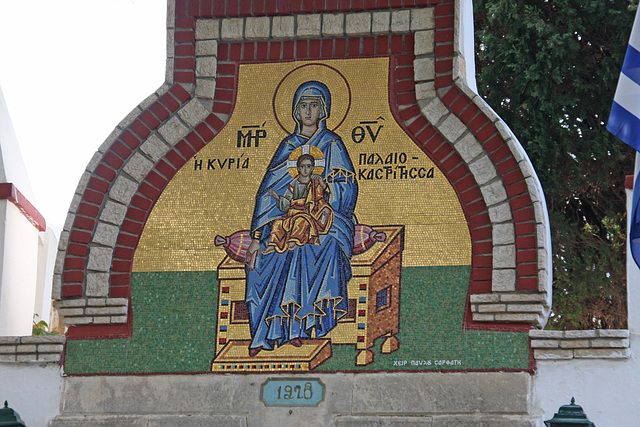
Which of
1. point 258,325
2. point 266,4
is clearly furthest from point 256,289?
point 266,4

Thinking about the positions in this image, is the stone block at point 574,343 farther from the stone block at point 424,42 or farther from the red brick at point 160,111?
the red brick at point 160,111

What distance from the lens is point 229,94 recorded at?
9.51m

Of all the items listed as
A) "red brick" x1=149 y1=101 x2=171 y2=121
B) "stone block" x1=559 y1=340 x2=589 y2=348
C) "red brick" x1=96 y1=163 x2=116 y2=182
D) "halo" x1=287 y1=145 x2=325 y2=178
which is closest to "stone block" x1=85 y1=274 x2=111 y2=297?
"red brick" x1=96 y1=163 x2=116 y2=182

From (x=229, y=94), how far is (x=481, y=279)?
8.78 feet

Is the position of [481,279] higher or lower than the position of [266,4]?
lower

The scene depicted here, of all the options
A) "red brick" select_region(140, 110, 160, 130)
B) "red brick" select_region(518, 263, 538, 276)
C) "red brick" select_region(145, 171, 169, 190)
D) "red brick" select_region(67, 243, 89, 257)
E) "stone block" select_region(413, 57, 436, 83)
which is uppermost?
"stone block" select_region(413, 57, 436, 83)

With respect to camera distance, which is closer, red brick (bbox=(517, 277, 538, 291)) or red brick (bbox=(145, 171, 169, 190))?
red brick (bbox=(517, 277, 538, 291))

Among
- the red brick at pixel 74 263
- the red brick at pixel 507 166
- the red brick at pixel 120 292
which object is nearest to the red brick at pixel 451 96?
the red brick at pixel 507 166

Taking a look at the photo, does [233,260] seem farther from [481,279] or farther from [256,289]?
[481,279]

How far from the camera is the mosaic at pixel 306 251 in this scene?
8.64 meters

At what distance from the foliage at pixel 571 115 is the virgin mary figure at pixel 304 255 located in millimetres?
5596

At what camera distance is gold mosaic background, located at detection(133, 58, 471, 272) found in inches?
350

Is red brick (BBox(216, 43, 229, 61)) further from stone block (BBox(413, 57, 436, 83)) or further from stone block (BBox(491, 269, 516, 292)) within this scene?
stone block (BBox(491, 269, 516, 292))

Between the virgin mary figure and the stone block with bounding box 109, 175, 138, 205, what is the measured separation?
3.44 ft
